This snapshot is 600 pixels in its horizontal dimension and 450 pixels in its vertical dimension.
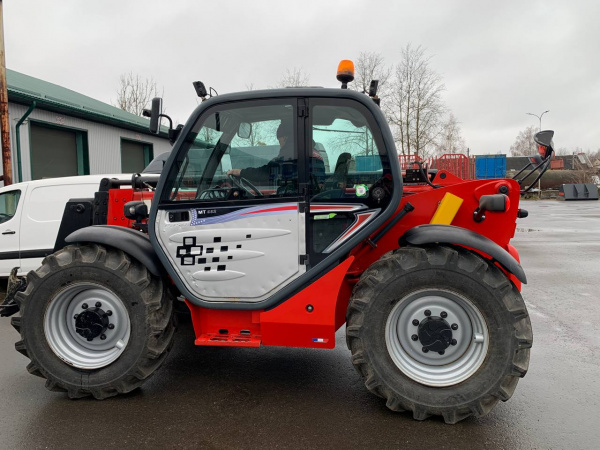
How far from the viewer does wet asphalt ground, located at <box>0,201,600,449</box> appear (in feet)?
9.24

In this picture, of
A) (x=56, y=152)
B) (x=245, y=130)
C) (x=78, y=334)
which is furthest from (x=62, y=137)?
(x=245, y=130)

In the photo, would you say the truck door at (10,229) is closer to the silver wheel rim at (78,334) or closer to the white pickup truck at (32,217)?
the white pickup truck at (32,217)

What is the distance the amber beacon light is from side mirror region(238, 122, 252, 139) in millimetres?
813

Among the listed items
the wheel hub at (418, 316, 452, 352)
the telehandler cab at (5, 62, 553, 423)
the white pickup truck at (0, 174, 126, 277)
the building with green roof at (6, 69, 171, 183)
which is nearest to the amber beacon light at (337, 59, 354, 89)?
the telehandler cab at (5, 62, 553, 423)

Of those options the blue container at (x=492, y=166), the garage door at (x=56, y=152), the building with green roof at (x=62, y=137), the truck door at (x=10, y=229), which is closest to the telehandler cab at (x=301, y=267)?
the truck door at (x=10, y=229)

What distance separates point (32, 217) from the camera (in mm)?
7293

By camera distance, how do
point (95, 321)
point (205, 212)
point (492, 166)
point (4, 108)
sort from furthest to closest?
1. point (492, 166)
2. point (4, 108)
3. point (95, 321)
4. point (205, 212)

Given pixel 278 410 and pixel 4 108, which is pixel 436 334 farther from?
pixel 4 108

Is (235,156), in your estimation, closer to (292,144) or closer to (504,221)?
(292,144)

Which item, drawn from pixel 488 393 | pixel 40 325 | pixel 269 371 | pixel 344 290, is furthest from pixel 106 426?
pixel 488 393

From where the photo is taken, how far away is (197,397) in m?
3.42

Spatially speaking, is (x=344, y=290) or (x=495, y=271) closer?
(x=495, y=271)

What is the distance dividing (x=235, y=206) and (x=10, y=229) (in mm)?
5918

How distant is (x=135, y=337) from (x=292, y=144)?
1890 millimetres
